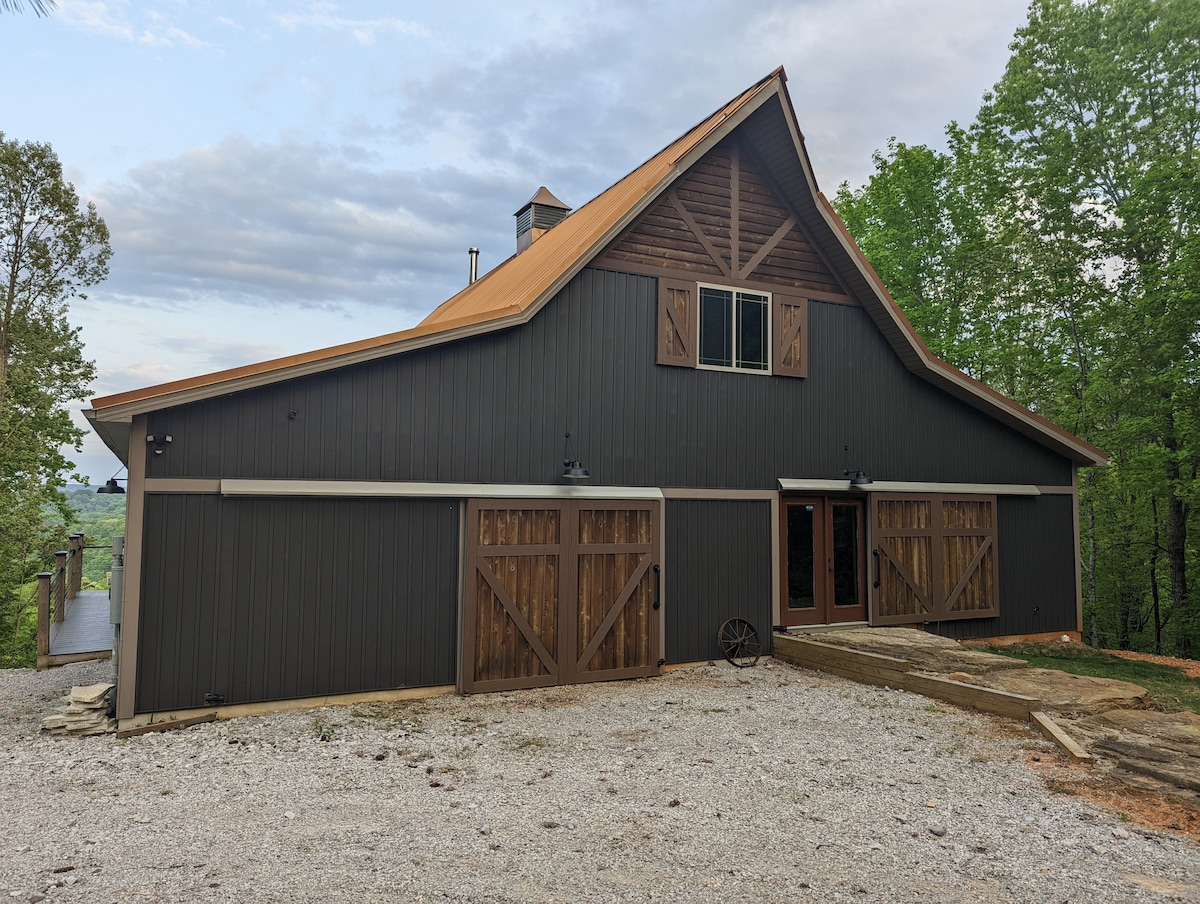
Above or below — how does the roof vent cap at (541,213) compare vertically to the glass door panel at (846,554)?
above

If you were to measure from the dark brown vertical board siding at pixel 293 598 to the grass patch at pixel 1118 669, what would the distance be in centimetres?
718

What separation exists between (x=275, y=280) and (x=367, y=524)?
111 feet

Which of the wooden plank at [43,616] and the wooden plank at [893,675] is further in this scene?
the wooden plank at [43,616]

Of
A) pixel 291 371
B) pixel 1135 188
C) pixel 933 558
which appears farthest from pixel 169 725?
pixel 1135 188

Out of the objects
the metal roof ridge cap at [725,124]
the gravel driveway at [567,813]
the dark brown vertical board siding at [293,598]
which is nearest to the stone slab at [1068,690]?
the gravel driveway at [567,813]

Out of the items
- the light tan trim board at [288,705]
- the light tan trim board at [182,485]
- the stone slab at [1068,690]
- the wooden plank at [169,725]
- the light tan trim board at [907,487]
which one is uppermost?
the light tan trim board at [907,487]

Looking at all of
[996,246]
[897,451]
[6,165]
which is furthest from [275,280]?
[897,451]

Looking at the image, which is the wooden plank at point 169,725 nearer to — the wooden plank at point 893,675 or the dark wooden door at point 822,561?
the wooden plank at point 893,675

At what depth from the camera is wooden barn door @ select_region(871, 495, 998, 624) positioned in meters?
11.4

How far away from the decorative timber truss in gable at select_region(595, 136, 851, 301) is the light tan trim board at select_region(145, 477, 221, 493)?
513 cm

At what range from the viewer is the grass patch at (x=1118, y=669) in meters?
8.59

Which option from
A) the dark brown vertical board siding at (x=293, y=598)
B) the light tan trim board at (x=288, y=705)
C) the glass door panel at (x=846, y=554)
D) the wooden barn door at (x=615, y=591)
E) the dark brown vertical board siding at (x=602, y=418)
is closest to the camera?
the light tan trim board at (x=288, y=705)

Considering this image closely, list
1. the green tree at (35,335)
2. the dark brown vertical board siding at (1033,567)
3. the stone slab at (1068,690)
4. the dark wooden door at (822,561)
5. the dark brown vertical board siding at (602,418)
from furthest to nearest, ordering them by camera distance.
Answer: the green tree at (35,335)
the dark brown vertical board siding at (1033,567)
the dark wooden door at (822,561)
the dark brown vertical board siding at (602,418)
the stone slab at (1068,690)

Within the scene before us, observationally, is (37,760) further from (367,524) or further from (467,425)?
(467,425)
